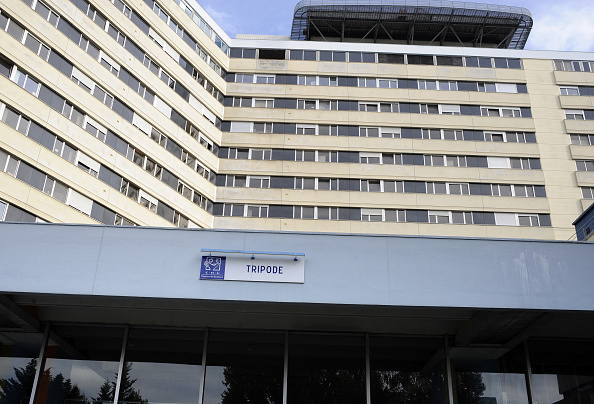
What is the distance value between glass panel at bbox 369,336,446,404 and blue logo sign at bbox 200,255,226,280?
3290mm

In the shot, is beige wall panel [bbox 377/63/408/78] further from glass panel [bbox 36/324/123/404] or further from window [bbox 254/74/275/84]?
glass panel [bbox 36/324/123/404]

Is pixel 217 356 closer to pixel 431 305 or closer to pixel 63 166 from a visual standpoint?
pixel 431 305

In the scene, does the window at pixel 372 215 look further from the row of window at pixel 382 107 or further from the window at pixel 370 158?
the row of window at pixel 382 107

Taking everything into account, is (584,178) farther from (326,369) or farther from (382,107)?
(326,369)

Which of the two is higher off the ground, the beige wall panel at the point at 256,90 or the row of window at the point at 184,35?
the row of window at the point at 184,35

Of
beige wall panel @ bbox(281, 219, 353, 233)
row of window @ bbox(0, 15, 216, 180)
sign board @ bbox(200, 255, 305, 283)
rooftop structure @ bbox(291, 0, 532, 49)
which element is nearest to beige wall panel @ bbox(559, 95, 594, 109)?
rooftop structure @ bbox(291, 0, 532, 49)

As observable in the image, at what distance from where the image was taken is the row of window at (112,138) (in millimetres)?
31109

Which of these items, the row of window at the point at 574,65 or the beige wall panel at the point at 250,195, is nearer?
the beige wall panel at the point at 250,195

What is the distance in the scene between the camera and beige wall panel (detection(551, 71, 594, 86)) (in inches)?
1857

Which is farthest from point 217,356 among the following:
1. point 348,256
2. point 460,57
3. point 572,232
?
point 460,57

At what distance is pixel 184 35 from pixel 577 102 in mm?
29372

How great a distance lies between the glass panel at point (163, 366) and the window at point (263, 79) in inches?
1475

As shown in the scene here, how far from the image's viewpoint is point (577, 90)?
1849 inches

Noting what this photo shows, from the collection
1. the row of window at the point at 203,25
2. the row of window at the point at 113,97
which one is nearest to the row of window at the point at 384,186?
the row of window at the point at 113,97
